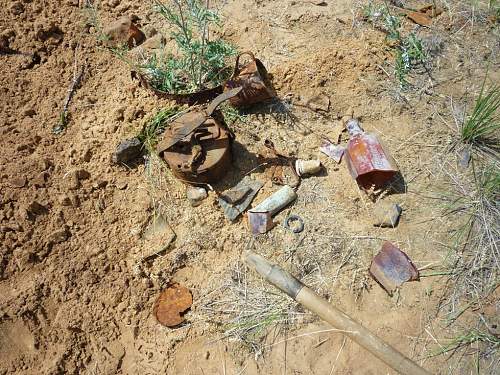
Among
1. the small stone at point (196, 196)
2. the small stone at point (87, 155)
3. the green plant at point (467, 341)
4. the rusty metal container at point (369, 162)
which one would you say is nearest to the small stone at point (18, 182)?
the small stone at point (87, 155)

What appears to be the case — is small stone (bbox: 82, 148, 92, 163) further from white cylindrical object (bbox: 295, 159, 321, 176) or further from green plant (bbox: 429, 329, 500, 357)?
green plant (bbox: 429, 329, 500, 357)

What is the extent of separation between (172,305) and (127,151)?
1.13 m

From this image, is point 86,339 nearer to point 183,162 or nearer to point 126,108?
point 183,162

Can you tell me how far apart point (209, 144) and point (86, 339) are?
4.73ft

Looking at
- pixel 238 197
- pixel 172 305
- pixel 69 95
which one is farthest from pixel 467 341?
pixel 69 95

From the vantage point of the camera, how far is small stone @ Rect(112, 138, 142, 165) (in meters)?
3.26

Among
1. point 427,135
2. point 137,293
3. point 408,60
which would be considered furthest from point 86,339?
point 408,60

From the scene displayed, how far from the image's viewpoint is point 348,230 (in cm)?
303

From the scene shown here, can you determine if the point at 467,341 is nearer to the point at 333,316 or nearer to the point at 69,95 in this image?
the point at 333,316

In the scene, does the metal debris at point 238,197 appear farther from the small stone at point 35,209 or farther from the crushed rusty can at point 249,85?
the small stone at point 35,209

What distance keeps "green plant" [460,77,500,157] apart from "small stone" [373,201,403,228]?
76 cm

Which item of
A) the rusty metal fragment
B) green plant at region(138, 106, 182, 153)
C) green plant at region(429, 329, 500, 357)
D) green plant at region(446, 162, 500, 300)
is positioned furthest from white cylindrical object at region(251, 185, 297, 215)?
green plant at region(429, 329, 500, 357)

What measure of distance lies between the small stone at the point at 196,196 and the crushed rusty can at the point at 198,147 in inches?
2.2

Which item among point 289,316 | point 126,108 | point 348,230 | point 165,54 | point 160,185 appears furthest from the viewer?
point 165,54
